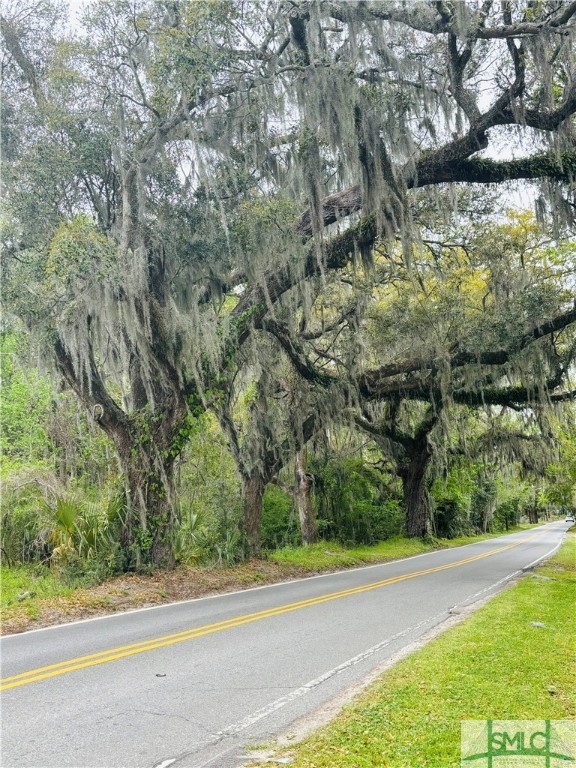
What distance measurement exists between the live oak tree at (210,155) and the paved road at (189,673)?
451cm

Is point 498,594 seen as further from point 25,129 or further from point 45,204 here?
point 25,129

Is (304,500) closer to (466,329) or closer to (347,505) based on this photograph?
(347,505)

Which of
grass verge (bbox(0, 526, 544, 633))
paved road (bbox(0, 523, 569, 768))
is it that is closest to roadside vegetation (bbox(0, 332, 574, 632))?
grass verge (bbox(0, 526, 544, 633))

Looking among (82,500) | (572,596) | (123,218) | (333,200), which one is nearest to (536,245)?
(333,200)

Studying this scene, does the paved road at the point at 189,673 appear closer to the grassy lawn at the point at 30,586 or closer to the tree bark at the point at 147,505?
the grassy lawn at the point at 30,586

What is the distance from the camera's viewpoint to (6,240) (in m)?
11.6

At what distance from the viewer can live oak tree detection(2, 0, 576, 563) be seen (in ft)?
32.4

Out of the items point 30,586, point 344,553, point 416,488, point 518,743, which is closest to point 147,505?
point 30,586

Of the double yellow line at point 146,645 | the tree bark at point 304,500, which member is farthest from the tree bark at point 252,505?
the double yellow line at point 146,645

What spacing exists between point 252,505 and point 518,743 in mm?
12527

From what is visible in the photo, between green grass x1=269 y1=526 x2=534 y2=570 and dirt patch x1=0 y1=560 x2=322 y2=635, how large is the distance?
1257 millimetres

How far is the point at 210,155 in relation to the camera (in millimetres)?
11117

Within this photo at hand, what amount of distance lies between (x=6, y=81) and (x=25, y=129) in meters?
1.14

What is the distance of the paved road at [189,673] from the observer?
13.3ft
